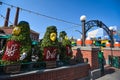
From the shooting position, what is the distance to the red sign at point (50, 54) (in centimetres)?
698

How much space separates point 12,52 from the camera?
219 inches

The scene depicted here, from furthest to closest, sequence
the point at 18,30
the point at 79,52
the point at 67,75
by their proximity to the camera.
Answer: the point at 79,52, the point at 67,75, the point at 18,30

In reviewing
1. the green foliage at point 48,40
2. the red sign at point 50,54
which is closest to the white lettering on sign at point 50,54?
the red sign at point 50,54

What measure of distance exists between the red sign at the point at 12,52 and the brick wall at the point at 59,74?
0.93 metres

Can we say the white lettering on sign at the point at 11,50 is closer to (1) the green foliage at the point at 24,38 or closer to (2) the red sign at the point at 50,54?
(1) the green foliage at the point at 24,38

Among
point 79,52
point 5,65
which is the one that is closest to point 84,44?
point 79,52

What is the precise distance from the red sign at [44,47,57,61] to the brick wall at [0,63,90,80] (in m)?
0.72

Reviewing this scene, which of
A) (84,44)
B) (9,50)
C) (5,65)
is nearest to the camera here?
(5,65)

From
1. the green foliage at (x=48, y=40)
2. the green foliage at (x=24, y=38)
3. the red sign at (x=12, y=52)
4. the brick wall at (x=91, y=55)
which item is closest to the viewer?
the red sign at (x=12, y=52)

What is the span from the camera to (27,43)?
6.22m

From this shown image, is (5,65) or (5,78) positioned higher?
(5,65)

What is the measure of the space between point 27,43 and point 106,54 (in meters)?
11.7

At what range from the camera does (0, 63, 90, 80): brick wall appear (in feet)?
16.6

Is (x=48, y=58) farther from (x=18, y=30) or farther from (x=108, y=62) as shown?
(x=108, y=62)
